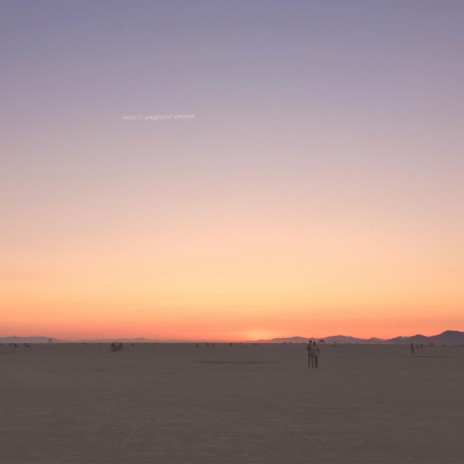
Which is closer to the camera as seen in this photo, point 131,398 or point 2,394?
point 131,398

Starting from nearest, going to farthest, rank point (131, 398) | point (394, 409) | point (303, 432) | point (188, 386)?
point (303, 432) < point (394, 409) < point (131, 398) < point (188, 386)

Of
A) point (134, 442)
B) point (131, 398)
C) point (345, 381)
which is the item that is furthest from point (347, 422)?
point (345, 381)

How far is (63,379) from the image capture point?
1172 inches

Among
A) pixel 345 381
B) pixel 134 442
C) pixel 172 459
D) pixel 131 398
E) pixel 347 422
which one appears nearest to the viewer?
pixel 172 459

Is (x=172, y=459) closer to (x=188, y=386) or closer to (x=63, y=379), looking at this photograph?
(x=188, y=386)

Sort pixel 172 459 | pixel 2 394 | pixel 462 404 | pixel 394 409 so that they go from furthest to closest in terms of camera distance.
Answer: pixel 2 394 < pixel 462 404 < pixel 394 409 < pixel 172 459

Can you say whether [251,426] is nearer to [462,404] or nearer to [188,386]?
[462,404]

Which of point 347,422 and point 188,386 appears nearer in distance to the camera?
point 347,422

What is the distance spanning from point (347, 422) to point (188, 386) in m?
11.3

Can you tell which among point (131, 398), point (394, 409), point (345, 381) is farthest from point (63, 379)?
point (394, 409)

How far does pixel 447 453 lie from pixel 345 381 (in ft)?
55.9

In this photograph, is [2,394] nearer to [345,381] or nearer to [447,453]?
[345,381]

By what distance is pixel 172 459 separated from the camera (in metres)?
11.0

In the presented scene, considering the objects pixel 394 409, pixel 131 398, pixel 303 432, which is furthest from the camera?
pixel 131 398
